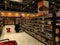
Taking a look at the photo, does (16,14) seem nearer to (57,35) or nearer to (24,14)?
(24,14)

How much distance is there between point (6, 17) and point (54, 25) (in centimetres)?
1969

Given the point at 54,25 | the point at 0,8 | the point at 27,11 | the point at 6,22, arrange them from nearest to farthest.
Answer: the point at 54,25 < the point at 0,8 < the point at 6,22 < the point at 27,11

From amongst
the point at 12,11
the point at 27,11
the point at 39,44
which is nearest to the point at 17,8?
the point at 12,11

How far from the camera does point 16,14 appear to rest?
22641 mm

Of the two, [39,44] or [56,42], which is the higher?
[56,42]

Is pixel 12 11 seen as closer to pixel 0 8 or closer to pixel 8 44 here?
pixel 0 8

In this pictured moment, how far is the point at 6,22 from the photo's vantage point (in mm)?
21344

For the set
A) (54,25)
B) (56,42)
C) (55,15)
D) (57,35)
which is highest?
(55,15)

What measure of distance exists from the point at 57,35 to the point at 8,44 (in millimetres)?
1665

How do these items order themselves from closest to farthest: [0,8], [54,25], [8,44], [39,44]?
[8,44] < [54,25] < [39,44] < [0,8]

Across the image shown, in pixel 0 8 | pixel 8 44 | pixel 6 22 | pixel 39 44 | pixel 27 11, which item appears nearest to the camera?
pixel 8 44

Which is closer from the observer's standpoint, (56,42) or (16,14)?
(56,42)

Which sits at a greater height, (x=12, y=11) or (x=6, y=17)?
(x=12, y=11)

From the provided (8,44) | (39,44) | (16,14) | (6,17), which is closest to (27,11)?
(16,14)
